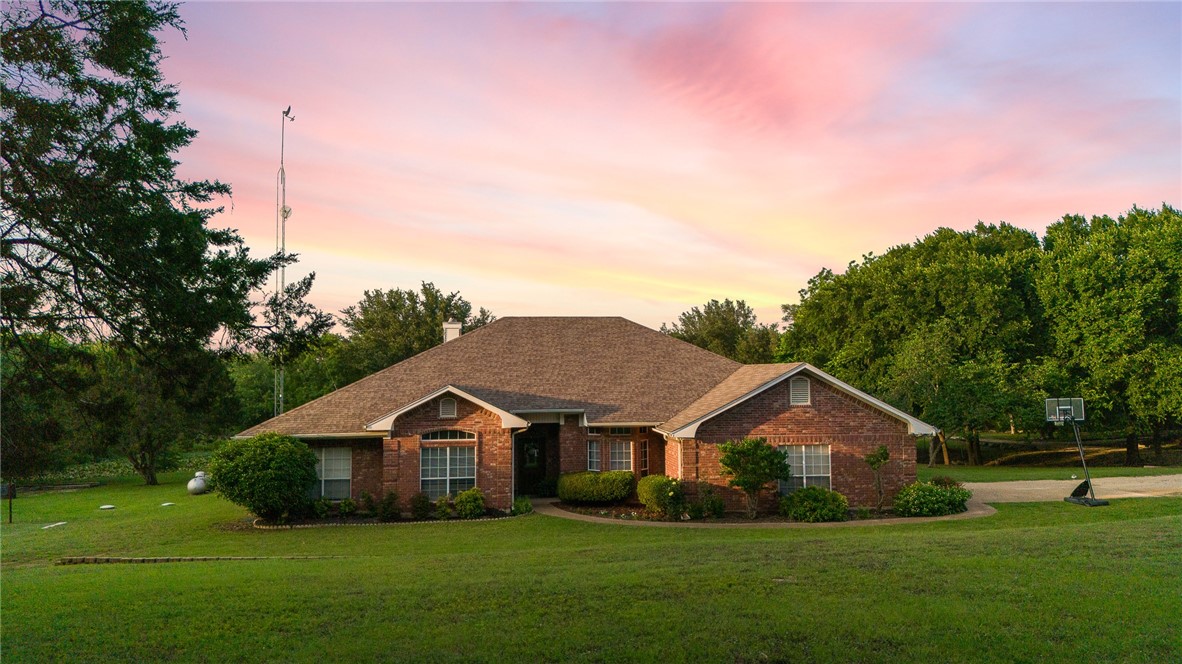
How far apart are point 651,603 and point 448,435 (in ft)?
50.3

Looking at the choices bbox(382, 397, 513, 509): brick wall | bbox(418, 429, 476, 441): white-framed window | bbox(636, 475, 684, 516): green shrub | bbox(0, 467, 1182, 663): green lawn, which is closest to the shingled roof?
bbox(382, 397, 513, 509): brick wall

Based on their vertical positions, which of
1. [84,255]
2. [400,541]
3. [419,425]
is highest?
[84,255]

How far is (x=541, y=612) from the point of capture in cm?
987

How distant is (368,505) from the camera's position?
24016 millimetres

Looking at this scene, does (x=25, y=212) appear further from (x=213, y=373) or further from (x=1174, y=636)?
(x=1174, y=636)

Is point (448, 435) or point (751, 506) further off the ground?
point (448, 435)

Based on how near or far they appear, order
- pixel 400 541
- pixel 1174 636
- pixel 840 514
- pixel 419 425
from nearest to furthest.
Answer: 1. pixel 1174 636
2. pixel 400 541
3. pixel 840 514
4. pixel 419 425

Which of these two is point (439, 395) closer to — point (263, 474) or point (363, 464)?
point (363, 464)

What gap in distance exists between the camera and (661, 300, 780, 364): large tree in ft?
204

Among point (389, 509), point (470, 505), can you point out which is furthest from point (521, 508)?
point (389, 509)

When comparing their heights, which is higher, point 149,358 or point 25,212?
point 25,212

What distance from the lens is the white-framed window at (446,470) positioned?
24328 mm

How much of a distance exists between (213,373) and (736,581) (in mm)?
8519

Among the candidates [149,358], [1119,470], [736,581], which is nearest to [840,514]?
[736,581]
